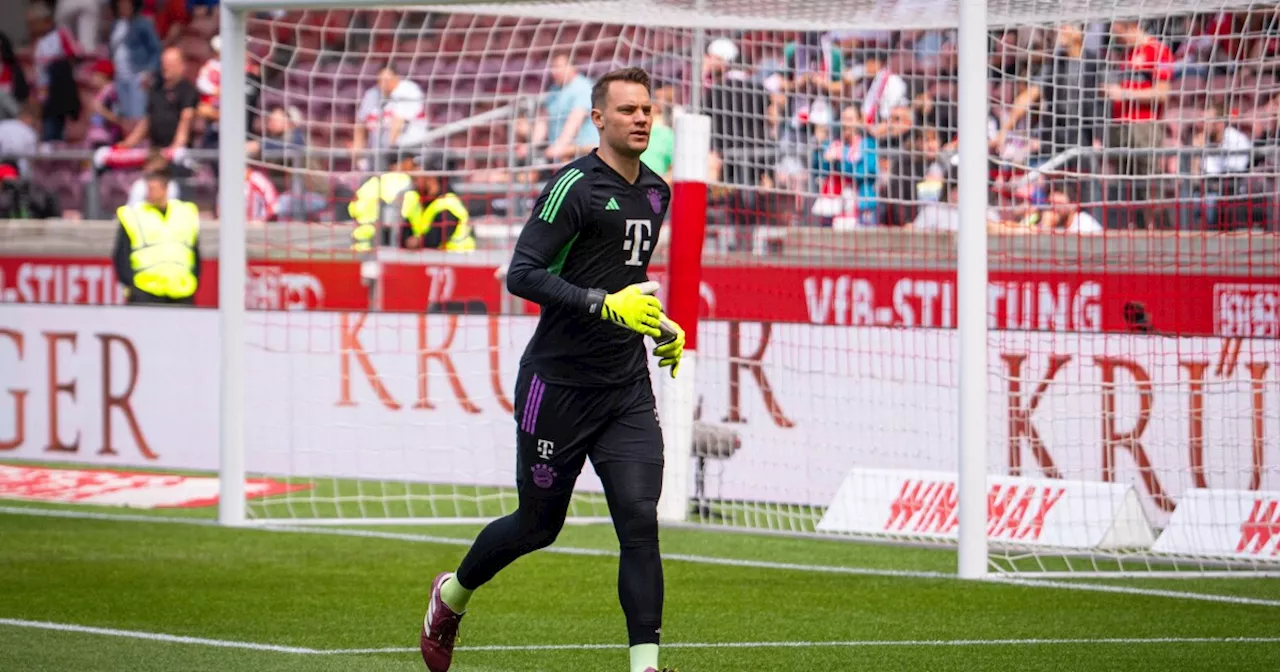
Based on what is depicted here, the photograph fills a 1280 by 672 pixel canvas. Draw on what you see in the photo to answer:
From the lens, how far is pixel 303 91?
20547mm

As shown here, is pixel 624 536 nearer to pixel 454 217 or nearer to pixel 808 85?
pixel 808 85

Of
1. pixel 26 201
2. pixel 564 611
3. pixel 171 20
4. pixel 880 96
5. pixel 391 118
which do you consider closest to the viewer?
pixel 564 611

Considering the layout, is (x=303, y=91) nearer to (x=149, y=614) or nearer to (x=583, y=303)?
(x=149, y=614)

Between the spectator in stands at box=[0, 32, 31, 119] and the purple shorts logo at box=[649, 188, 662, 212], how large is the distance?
1820 cm

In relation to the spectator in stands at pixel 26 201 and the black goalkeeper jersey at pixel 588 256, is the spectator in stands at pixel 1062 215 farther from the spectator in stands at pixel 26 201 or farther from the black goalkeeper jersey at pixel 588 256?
the spectator in stands at pixel 26 201

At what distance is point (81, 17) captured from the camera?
23688 mm

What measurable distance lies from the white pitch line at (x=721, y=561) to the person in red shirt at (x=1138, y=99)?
310cm

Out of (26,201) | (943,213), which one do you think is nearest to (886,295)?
(943,213)

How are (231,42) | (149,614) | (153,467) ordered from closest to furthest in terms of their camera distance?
(149,614)
(231,42)
(153,467)

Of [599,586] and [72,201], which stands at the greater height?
[72,201]

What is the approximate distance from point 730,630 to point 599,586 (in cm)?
140

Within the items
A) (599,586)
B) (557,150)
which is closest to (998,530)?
(599,586)

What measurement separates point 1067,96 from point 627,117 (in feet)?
19.5

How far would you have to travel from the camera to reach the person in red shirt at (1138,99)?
1111cm
